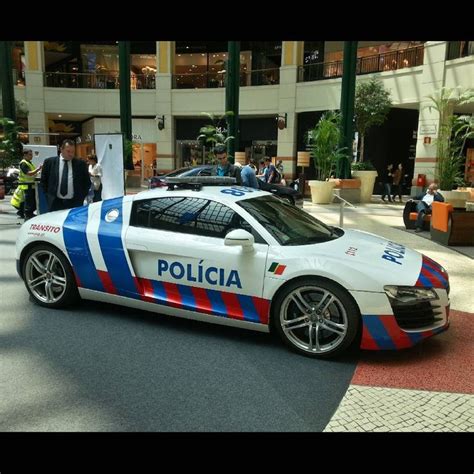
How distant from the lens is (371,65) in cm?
2523

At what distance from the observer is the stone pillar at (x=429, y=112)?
2064 cm

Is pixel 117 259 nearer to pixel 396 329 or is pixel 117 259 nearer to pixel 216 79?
pixel 396 329

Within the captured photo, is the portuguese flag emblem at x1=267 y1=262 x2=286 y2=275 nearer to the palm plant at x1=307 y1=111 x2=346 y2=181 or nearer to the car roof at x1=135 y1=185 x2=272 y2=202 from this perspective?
the car roof at x1=135 y1=185 x2=272 y2=202

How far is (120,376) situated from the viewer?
3859mm

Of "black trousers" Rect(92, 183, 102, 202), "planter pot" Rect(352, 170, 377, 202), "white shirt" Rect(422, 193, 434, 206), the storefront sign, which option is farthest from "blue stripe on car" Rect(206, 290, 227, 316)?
the storefront sign

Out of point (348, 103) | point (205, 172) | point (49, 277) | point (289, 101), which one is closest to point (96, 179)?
point (205, 172)

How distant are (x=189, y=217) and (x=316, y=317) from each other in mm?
1596

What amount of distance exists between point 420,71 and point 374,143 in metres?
5.59

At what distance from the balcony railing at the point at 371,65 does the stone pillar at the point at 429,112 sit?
5.20 ft

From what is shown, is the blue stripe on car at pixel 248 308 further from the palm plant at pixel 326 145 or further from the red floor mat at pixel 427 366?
the palm plant at pixel 326 145
